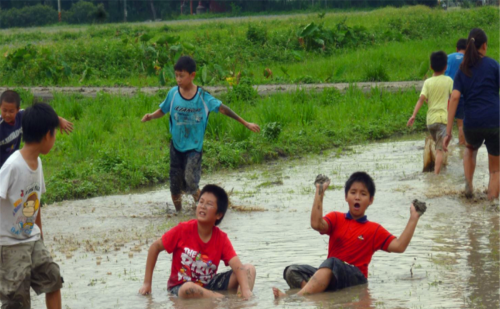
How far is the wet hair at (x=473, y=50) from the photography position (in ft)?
24.1

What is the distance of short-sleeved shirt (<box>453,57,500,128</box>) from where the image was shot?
733 centimetres

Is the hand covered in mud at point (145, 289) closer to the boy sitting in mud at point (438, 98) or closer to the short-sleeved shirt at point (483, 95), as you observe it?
the short-sleeved shirt at point (483, 95)

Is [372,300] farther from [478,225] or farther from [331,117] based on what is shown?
[331,117]

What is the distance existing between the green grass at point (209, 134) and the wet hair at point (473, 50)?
410cm

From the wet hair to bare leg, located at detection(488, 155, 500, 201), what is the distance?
91 cm

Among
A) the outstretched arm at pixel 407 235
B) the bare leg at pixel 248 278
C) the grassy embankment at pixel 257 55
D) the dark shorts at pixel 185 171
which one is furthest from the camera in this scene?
the grassy embankment at pixel 257 55

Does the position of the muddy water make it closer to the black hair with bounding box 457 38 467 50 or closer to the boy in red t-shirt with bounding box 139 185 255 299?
the boy in red t-shirt with bounding box 139 185 255 299

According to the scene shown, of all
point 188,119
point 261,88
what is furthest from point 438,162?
point 261,88

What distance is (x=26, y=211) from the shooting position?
4.16 meters

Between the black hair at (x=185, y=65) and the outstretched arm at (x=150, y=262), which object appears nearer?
the outstretched arm at (x=150, y=262)

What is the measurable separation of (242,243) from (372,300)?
1906 mm

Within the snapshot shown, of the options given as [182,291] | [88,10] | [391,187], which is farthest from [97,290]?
[88,10]

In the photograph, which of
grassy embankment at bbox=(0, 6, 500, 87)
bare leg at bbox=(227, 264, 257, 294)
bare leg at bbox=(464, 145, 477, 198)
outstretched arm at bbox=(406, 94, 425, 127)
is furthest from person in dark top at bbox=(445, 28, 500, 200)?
grassy embankment at bbox=(0, 6, 500, 87)

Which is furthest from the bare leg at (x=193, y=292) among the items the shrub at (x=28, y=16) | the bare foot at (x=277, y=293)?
the shrub at (x=28, y=16)
